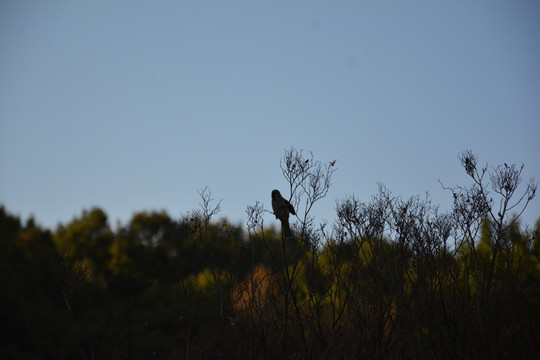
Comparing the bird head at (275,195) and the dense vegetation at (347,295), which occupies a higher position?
the bird head at (275,195)

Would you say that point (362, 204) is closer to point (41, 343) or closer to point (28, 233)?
point (41, 343)

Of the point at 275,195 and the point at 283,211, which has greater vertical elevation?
the point at 275,195

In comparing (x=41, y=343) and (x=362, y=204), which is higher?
(x=362, y=204)

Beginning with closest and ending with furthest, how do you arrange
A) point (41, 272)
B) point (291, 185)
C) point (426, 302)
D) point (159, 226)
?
1. point (291, 185)
2. point (426, 302)
3. point (41, 272)
4. point (159, 226)

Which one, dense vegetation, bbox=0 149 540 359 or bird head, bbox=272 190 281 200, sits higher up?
bird head, bbox=272 190 281 200

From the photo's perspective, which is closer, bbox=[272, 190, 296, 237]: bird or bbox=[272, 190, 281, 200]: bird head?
bbox=[272, 190, 296, 237]: bird

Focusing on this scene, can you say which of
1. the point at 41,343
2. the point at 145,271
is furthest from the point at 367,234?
the point at 145,271

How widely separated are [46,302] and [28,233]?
20.9ft

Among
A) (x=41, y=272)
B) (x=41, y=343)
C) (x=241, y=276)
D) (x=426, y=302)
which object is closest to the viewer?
(x=426, y=302)

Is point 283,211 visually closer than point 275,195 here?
Yes

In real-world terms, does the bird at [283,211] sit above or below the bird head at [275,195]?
below

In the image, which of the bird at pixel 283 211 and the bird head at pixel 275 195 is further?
the bird head at pixel 275 195

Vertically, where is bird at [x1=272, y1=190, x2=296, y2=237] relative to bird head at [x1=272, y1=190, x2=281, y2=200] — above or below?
below

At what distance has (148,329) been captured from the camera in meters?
29.9
